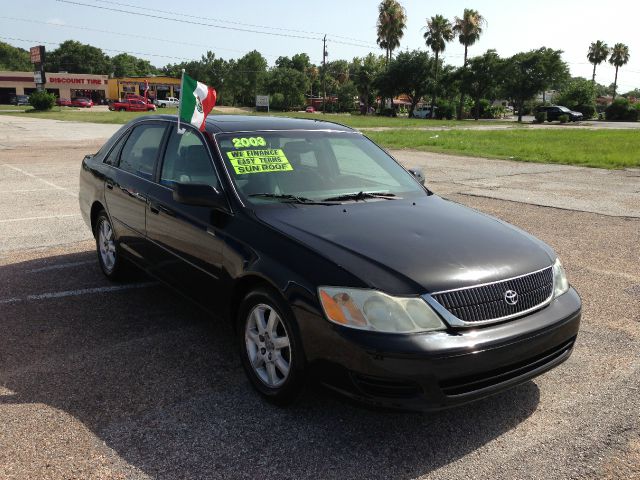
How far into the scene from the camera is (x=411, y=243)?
3236 mm

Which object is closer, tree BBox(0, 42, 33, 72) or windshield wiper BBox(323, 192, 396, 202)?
windshield wiper BBox(323, 192, 396, 202)

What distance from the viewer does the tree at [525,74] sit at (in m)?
60.3

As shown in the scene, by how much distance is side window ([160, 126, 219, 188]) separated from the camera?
160 inches

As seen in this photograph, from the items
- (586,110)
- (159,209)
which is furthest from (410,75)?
(159,209)

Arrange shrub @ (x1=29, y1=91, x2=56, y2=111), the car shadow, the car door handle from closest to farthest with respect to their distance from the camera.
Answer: the car shadow → the car door handle → shrub @ (x1=29, y1=91, x2=56, y2=111)

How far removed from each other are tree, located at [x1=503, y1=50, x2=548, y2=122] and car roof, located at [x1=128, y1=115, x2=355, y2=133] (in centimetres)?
6030

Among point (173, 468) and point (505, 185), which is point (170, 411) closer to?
point (173, 468)

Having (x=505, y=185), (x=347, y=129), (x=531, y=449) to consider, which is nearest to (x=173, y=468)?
(x=531, y=449)

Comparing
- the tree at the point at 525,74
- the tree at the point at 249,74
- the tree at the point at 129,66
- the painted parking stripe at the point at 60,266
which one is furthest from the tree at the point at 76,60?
the painted parking stripe at the point at 60,266

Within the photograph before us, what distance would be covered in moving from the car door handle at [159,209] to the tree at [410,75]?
70321 millimetres

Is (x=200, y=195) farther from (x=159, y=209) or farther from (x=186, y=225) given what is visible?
(x=159, y=209)

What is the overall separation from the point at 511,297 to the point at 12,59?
560 feet

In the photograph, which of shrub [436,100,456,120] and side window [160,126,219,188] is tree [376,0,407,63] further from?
side window [160,126,219,188]


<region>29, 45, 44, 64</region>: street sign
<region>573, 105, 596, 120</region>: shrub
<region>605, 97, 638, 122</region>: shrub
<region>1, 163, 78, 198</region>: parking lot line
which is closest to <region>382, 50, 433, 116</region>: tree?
<region>573, 105, 596, 120</region>: shrub
